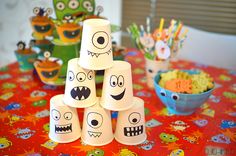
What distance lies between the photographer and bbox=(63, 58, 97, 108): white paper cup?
0.81 metres

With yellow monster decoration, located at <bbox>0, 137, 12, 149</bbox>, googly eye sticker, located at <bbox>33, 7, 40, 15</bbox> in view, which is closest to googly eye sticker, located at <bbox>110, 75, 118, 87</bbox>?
yellow monster decoration, located at <bbox>0, 137, 12, 149</bbox>

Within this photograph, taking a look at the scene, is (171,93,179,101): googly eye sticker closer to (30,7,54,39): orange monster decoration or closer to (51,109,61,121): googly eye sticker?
(51,109,61,121): googly eye sticker

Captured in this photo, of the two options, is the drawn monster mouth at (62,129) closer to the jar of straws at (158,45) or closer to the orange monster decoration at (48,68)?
the orange monster decoration at (48,68)

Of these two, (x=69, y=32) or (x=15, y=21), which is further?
(x=15, y=21)

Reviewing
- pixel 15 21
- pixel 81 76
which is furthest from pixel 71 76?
pixel 15 21

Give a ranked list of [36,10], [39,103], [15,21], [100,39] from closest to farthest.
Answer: [100,39], [39,103], [36,10], [15,21]

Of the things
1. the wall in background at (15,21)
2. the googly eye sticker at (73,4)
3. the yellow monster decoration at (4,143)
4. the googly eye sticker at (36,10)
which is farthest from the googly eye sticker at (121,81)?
the wall in background at (15,21)

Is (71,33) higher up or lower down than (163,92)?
higher up

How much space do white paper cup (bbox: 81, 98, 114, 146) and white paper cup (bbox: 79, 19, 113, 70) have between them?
11 centimetres

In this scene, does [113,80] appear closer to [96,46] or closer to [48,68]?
[96,46]

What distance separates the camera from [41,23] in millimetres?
1185

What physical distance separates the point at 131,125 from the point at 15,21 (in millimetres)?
1617

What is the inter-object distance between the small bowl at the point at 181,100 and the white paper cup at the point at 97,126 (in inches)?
8.9

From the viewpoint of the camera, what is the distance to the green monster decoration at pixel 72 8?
3.67ft
